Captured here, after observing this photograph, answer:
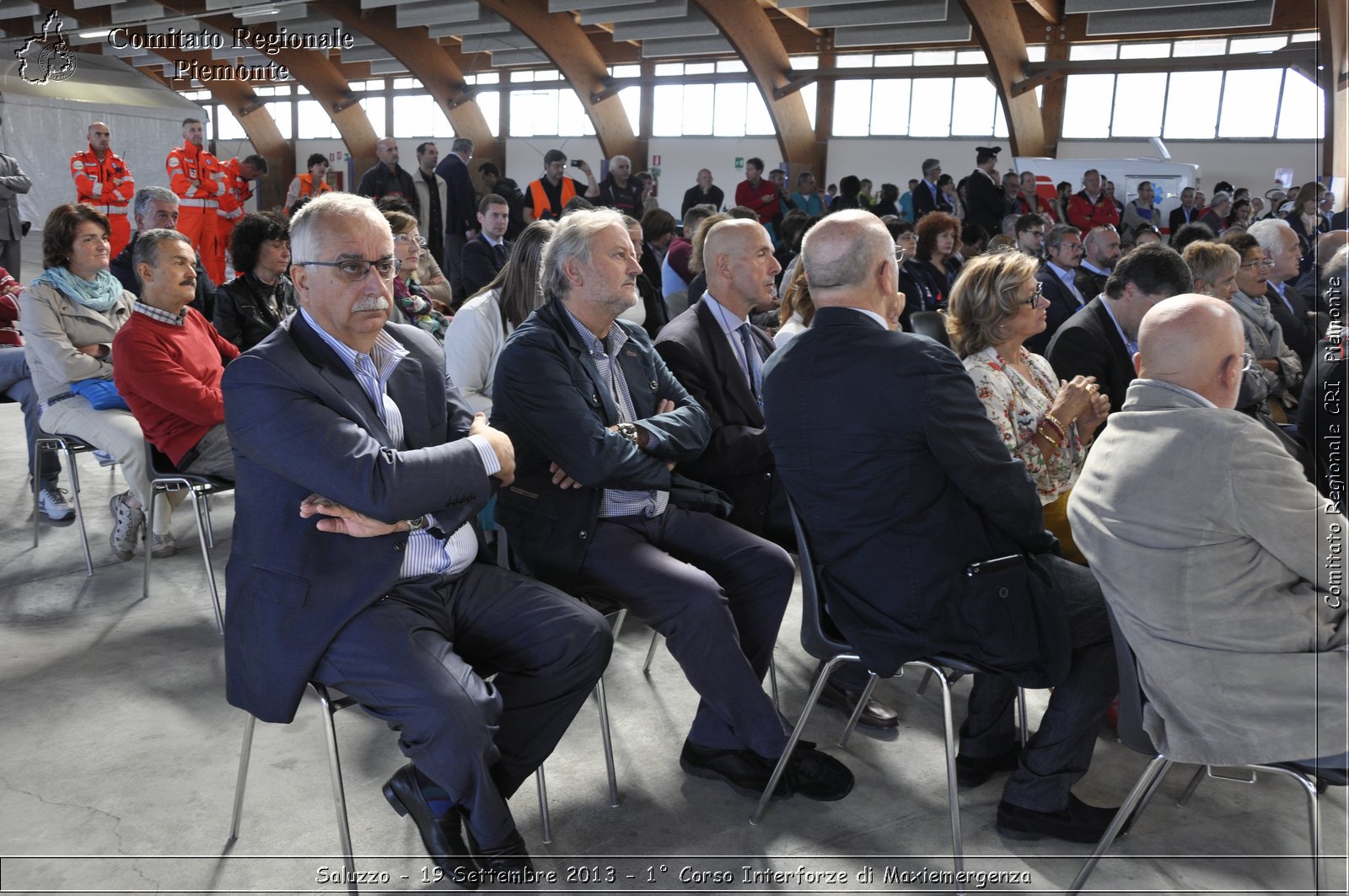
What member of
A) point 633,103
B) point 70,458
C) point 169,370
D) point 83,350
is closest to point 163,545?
point 70,458

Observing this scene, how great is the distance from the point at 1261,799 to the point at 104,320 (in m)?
3.94

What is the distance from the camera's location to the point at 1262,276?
4496 millimetres

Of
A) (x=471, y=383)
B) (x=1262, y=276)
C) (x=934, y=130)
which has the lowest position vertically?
(x=471, y=383)

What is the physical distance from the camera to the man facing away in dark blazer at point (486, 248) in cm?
513

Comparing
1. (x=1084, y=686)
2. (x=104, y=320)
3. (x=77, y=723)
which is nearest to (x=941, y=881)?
(x=1084, y=686)

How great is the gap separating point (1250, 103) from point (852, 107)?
6749mm

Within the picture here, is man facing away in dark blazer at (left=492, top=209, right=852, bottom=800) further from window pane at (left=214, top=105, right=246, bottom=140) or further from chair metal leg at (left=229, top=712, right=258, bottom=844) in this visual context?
window pane at (left=214, top=105, right=246, bottom=140)

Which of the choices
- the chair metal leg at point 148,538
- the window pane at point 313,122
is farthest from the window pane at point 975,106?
the chair metal leg at point 148,538

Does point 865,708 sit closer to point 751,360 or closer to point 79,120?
point 751,360

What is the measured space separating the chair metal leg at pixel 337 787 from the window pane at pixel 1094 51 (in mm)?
18334

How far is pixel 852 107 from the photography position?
1939 centimetres

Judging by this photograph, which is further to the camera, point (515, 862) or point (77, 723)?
point (77, 723)

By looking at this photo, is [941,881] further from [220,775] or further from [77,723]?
[77,723]

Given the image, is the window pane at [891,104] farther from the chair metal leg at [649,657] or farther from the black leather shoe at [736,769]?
the black leather shoe at [736,769]
